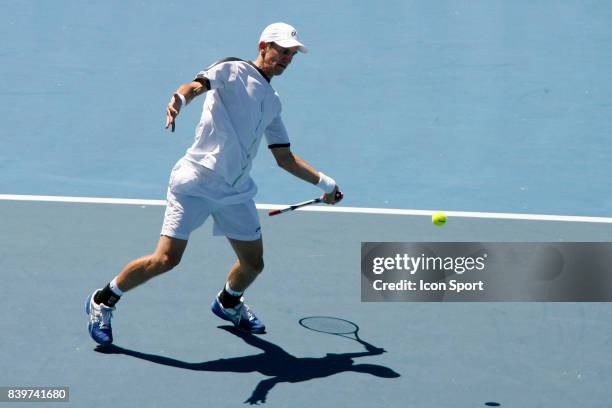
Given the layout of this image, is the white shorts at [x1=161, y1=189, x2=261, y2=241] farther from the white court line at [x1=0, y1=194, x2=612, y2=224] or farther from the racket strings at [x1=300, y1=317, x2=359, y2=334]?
the white court line at [x1=0, y1=194, x2=612, y2=224]

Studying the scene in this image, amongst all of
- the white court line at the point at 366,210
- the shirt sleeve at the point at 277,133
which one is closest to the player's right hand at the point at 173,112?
the shirt sleeve at the point at 277,133

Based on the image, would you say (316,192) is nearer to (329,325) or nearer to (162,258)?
(329,325)

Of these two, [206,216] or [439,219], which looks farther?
[439,219]

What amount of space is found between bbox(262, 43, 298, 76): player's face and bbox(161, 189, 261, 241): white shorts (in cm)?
93

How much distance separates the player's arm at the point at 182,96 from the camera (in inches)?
252

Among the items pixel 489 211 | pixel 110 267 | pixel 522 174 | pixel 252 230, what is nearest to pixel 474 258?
pixel 489 211

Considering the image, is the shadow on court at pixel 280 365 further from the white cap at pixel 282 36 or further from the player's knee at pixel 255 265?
the white cap at pixel 282 36

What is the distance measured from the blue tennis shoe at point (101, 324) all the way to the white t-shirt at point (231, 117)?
118cm

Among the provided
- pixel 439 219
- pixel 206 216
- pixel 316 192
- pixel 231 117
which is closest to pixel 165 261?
pixel 206 216

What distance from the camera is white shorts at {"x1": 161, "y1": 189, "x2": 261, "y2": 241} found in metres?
7.06

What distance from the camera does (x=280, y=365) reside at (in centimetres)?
720

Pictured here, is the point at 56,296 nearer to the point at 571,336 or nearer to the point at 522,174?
the point at 571,336

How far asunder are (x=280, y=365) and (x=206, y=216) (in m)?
1.12

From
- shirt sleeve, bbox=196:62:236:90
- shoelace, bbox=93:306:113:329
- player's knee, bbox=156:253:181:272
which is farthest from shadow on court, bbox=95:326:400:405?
shirt sleeve, bbox=196:62:236:90
